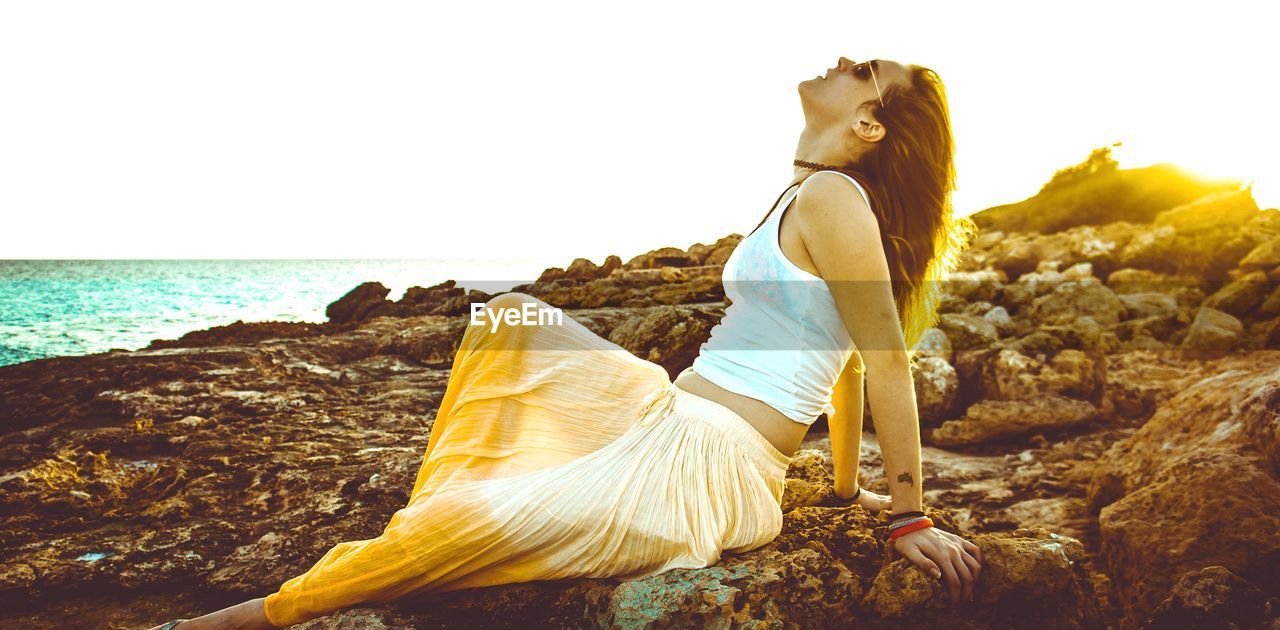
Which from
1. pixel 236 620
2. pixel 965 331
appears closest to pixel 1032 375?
pixel 965 331

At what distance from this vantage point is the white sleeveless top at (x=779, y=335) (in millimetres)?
1888

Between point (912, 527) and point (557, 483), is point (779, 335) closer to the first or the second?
point (912, 527)

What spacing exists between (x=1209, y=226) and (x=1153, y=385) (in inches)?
412

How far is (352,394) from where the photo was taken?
428 centimetres

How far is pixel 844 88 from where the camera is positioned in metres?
2.05

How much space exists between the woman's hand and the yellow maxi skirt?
0.37m

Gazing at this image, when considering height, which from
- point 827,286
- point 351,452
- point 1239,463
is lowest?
point 351,452

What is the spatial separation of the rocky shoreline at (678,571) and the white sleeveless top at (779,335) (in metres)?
0.41

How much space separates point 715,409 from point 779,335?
28 centimetres

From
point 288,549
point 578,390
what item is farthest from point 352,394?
point 578,390

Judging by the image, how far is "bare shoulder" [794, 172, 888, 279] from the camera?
1.76 meters

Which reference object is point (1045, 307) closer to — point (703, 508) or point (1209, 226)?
point (1209, 226)

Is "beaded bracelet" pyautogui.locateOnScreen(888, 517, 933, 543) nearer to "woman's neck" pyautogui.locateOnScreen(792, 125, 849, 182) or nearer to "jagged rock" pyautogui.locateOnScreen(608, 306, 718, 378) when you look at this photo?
"woman's neck" pyautogui.locateOnScreen(792, 125, 849, 182)

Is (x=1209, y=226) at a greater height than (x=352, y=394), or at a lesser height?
greater
